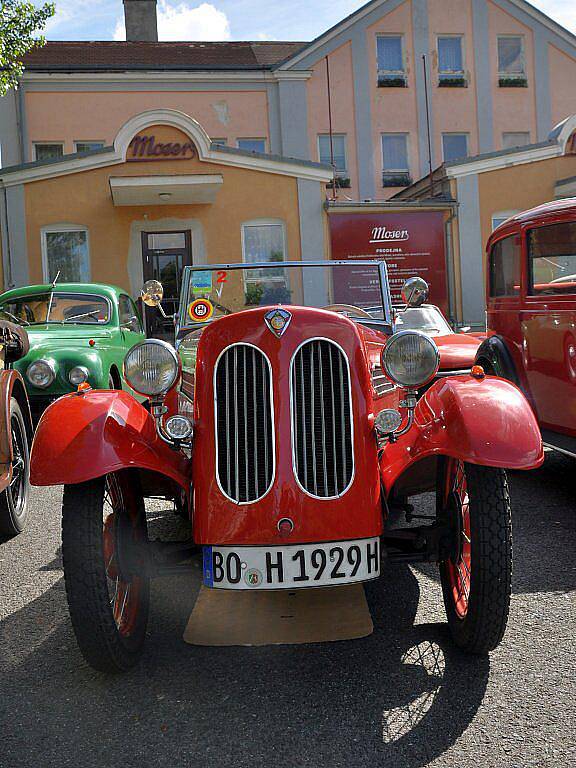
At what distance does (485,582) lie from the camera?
289cm

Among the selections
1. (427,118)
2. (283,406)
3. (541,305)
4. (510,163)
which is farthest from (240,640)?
(427,118)

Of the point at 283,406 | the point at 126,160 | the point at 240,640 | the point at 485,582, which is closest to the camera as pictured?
the point at 485,582

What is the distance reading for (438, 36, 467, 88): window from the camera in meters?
24.9

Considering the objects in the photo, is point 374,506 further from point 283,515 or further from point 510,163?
point 510,163

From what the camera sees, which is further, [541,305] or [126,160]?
[126,160]

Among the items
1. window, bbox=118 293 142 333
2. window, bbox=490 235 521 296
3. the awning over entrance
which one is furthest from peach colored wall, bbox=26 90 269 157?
window, bbox=490 235 521 296

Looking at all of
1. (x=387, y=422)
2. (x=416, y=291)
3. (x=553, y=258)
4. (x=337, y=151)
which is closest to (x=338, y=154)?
(x=337, y=151)

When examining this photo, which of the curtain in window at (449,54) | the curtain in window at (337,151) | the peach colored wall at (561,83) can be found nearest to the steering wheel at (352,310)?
the curtain in window at (337,151)

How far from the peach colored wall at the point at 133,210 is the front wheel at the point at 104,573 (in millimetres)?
14029

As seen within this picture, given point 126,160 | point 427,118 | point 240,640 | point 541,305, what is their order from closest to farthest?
point 240,640 → point 541,305 → point 126,160 → point 427,118

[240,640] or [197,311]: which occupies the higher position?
[197,311]

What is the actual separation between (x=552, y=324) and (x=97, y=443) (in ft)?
12.6

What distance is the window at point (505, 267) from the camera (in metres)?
6.46

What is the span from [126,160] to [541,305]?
40.1 ft
